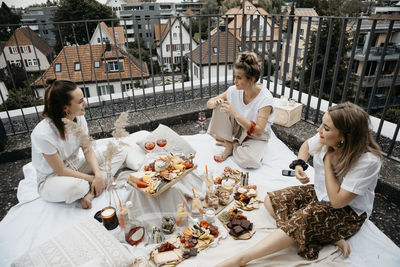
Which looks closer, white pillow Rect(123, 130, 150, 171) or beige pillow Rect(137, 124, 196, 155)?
white pillow Rect(123, 130, 150, 171)

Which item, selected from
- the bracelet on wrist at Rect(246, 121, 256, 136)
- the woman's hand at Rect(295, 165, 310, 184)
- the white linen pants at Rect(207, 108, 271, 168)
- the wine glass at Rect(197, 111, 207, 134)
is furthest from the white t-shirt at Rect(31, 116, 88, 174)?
the woman's hand at Rect(295, 165, 310, 184)

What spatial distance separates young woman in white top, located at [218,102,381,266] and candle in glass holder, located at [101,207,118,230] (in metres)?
0.92

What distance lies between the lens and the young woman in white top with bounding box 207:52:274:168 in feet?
8.25

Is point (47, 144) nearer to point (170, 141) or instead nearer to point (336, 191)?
point (170, 141)

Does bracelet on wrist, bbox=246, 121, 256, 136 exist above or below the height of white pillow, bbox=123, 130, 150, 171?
above

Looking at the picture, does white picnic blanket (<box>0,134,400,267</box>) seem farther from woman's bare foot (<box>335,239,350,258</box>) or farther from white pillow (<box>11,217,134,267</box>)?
white pillow (<box>11,217,134,267</box>)

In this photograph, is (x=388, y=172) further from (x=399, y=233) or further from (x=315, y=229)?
(x=315, y=229)

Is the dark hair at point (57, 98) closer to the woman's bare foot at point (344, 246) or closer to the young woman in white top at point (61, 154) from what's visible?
the young woman in white top at point (61, 154)

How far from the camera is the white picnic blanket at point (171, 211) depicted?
68.3 inches

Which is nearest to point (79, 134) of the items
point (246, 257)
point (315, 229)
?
point (246, 257)

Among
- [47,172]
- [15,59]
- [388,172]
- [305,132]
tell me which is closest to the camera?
[47,172]

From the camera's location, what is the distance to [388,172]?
241cm

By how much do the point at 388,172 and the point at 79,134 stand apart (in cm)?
275

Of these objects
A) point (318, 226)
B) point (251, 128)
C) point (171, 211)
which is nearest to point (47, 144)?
point (171, 211)
